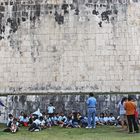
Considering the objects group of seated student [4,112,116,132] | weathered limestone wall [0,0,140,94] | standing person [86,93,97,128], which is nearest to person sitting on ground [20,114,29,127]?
group of seated student [4,112,116,132]

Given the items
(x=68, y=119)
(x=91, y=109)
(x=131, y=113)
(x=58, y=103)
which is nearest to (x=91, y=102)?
(x=91, y=109)

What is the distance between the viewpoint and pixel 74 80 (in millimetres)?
19188

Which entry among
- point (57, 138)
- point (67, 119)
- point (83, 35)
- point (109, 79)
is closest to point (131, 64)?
point (109, 79)

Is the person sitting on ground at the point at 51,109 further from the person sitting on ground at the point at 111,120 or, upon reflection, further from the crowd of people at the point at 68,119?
the person sitting on ground at the point at 111,120

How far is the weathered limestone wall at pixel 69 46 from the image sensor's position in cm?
1917

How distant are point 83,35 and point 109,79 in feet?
7.74

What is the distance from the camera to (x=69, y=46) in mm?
19328

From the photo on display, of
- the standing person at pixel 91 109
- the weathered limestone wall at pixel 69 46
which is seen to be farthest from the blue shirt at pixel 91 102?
the weathered limestone wall at pixel 69 46

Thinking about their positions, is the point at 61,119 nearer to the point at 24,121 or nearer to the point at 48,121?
the point at 48,121

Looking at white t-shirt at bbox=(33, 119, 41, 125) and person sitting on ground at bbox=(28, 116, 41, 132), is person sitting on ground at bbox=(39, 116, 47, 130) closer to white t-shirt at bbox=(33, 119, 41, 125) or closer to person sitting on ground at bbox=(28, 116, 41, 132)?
white t-shirt at bbox=(33, 119, 41, 125)

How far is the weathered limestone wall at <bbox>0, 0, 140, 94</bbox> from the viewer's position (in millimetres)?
19172

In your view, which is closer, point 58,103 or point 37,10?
point 58,103

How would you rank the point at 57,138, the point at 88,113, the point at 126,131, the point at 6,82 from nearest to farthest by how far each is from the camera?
the point at 57,138
the point at 126,131
the point at 88,113
the point at 6,82

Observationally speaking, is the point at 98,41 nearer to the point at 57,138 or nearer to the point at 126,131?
the point at 126,131
